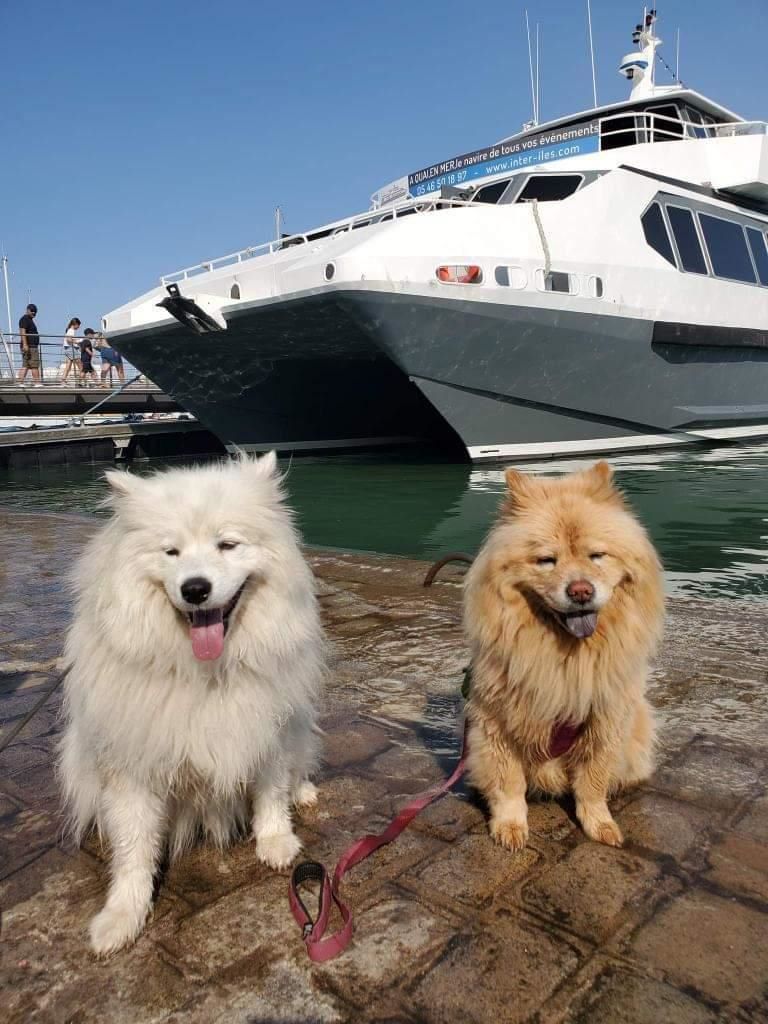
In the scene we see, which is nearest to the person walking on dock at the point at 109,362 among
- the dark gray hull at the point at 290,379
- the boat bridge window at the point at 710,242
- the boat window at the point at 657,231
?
the dark gray hull at the point at 290,379

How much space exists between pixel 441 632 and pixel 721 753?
2.05m

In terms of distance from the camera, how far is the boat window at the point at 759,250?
50.3 ft

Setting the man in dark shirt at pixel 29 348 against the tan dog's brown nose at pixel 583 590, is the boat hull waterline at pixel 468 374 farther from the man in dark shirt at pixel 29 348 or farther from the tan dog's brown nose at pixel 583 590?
the tan dog's brown nose at pixel 583 590

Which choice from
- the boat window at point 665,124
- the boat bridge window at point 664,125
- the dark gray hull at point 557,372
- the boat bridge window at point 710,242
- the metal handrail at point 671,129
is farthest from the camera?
the boat window at point 665,124

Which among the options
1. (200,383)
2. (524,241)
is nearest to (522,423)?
(524,241)

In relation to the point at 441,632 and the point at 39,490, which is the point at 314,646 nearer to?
the point at 441,632

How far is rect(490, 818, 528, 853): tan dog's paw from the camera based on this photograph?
7.88 feet

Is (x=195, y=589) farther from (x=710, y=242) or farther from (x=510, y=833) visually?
(x=710, y=242)

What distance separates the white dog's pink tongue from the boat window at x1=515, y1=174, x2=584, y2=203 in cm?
1252

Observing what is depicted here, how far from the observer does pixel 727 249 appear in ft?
48.5

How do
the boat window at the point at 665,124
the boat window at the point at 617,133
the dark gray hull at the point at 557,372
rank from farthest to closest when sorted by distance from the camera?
the boat window at the point at 665,124, the boat window at the point at 617,133, the dark gray hull at the point at 557,372

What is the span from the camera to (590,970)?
1.83m

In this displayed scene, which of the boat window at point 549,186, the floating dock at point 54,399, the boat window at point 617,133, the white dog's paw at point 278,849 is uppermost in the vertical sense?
the boat window at point 617,133

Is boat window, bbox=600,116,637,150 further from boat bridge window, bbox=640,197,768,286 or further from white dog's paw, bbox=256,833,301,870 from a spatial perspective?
white dog's paw, bbox=256,833,301,870
